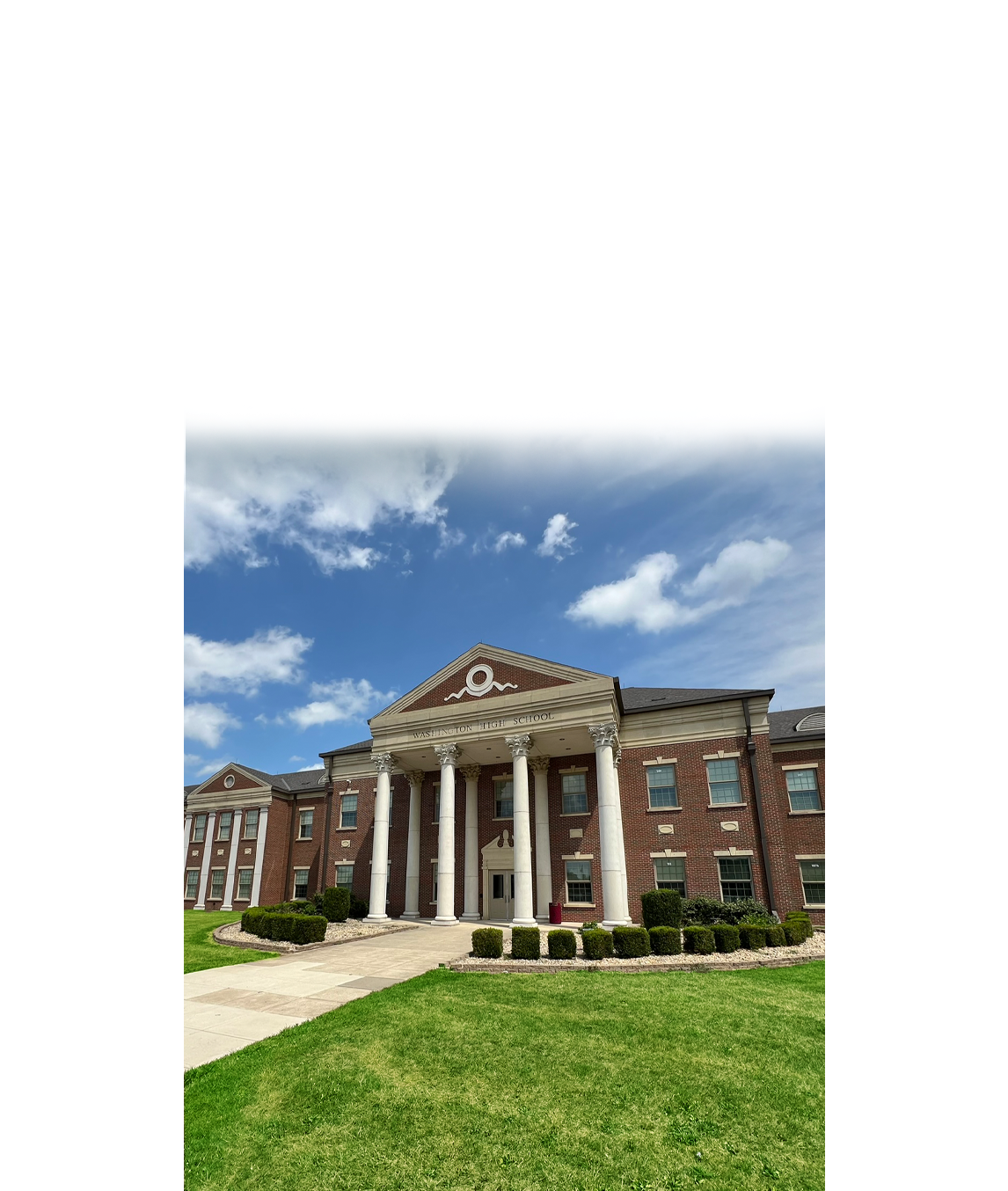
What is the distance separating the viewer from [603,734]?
81.4 feet

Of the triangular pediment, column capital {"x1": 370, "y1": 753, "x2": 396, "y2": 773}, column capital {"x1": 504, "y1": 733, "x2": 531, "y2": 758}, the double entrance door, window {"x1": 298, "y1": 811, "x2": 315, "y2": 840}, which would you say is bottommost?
the double entrance door

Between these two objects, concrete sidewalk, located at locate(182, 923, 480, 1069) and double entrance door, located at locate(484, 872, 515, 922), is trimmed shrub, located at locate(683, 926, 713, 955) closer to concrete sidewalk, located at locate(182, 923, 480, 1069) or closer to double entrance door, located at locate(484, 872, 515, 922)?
concrete sidewalk, located at locate(182, 923, 480, 1069)

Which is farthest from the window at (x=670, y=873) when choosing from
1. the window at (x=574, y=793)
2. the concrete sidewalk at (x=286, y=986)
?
the concrete sidewalk at (x=286, y=986)

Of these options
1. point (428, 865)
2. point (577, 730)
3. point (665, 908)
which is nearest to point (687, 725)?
point (577, 730)

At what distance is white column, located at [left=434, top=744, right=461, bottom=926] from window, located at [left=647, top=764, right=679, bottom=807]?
9154 millimetres

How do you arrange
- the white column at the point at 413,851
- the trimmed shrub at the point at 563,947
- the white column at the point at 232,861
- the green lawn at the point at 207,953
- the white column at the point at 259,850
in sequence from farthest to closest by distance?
the white column at the point at 232,861, the white column at the point at 259,850, the white column at the point at 413,851, the green lawn at the point at 207,953, the trimmed shrub at the point at 563,947

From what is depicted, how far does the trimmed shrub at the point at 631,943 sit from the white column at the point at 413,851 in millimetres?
17087

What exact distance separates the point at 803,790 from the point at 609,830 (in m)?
8.81

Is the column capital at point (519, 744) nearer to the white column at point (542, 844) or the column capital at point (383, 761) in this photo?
the white column at point (542, 844)

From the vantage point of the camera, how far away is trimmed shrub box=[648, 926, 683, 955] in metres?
16.8

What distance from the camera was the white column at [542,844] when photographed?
27.4 metres

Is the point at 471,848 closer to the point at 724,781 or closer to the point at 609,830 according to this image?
the point at 609,830

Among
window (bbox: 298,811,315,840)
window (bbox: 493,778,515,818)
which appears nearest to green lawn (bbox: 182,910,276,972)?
window (bbox: 298,811,315,840)

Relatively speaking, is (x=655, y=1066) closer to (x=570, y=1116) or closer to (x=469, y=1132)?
(x=570, y=1116)
